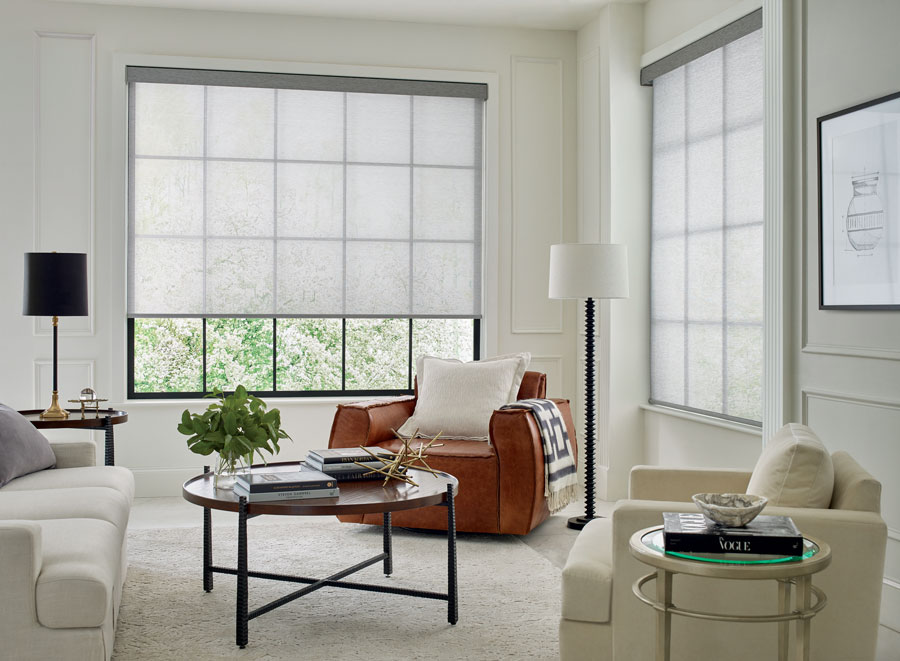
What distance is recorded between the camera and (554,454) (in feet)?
14.6

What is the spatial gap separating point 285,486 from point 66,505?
0.79 meters

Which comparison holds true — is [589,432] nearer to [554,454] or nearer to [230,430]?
[554,454]

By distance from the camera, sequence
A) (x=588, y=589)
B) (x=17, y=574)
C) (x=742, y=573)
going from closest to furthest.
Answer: (x=742, y=573)
(x=17, y=574)
(x=588, y=589)

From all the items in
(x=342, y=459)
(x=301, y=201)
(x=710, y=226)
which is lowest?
(x=342, y=459)

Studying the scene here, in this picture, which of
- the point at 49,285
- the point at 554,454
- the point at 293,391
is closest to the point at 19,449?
the point at 49,285

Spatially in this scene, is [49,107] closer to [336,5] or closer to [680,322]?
[336,5]

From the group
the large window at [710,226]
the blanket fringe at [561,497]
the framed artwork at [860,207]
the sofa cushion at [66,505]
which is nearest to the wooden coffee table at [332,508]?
the sofa cushion at [66,505]

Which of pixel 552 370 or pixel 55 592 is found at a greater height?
pixel 552 370

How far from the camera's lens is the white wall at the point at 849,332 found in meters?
3.13

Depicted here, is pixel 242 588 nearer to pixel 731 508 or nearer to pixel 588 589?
pixel 588 589

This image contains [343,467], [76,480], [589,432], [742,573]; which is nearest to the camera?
[742,573]

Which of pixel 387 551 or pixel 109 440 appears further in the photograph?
pixel 109 440

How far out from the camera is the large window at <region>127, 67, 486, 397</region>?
5484 millimetres

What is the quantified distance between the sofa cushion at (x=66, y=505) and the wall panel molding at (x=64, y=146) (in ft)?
7.57
